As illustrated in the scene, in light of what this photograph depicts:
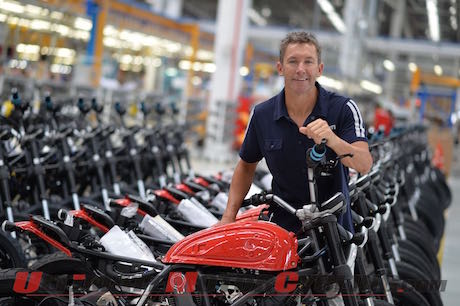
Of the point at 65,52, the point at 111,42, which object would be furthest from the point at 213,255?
the point at 111,42

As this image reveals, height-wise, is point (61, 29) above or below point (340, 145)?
above

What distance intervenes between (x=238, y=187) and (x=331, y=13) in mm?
25280

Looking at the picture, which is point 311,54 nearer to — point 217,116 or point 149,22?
point 217,116

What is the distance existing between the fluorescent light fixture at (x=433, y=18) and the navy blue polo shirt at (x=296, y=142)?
1900cm

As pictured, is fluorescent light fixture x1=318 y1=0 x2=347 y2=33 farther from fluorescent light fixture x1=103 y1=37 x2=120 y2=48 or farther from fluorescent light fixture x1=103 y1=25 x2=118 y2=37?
fluorescent light fixture x1=103 y1=25 x2=118 y2=37

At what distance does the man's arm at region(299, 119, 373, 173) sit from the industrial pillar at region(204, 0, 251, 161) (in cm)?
1211

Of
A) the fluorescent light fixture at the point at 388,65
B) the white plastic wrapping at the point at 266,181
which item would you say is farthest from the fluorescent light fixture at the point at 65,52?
the fluorescent light fixture at the point at 388,65

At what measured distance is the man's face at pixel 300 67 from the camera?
8.59 feet

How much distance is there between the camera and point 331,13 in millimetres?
27453

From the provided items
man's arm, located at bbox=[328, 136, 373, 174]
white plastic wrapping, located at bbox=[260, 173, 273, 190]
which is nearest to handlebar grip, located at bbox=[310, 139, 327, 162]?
man's arm, located at bbox=[328, 136, 373, 174]

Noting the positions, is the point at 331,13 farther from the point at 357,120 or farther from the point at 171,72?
the point at 357,120

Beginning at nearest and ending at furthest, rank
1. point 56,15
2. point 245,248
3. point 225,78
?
point 245,248 → point 56,15 → point 225,78

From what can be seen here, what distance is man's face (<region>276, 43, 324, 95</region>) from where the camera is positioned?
8.59 ft

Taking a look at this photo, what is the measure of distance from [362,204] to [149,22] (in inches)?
625
